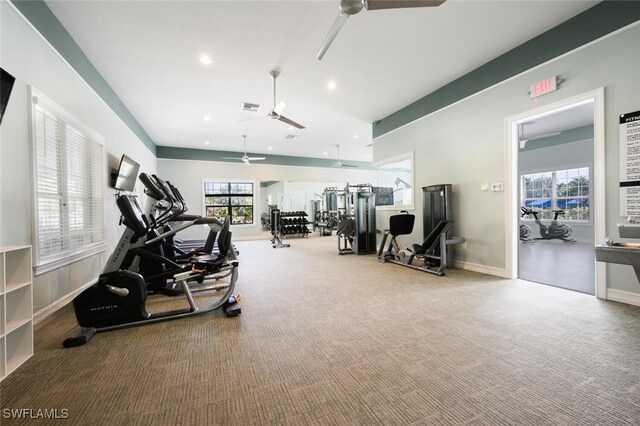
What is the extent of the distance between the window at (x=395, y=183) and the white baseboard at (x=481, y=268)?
1580 mm

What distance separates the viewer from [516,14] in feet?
10.2

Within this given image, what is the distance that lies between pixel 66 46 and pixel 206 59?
5.15 feet

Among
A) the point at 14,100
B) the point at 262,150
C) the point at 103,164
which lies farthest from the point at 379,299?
the point at 262,150

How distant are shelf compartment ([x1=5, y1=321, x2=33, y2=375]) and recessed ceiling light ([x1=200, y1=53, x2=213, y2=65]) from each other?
3586 millimetres

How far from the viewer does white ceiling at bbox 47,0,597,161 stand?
2.97m

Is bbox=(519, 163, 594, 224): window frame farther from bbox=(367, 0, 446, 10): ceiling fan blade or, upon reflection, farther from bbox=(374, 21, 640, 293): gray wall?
bbox=(367, 0, 446, 10): ceiling fan blade

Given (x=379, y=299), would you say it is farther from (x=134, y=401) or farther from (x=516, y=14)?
(x=516, y=14)

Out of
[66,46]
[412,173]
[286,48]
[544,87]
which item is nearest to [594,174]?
[544,87]

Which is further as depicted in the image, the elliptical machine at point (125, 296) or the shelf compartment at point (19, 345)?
the elliptical machine at point (125, 296)

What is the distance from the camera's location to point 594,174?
9.80 feet

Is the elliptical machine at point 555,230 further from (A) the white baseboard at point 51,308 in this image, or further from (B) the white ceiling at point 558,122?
(A) the white baseboard at point 51,308

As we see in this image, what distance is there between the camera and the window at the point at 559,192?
7875 millimetres

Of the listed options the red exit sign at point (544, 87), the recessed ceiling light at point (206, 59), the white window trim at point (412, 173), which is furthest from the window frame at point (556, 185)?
the recessed ceiling light at point (206, 59)

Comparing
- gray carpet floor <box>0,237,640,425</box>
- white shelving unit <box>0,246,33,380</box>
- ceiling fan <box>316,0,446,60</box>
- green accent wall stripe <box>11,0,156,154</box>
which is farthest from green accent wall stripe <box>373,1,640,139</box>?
white shelving unit <box>0,246,33,380</box>
